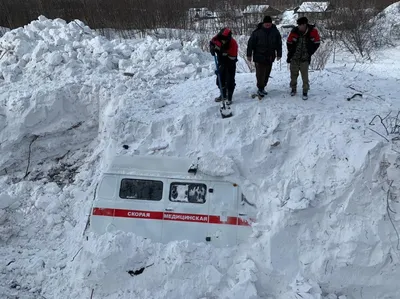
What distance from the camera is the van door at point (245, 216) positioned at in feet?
18.7

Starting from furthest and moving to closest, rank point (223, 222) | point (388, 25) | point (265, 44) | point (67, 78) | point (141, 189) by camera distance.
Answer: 1. point (388, 25)
2. point (67, 78)
3. point (265, 44)
4. point (141, 189)
5. point (223, 222)

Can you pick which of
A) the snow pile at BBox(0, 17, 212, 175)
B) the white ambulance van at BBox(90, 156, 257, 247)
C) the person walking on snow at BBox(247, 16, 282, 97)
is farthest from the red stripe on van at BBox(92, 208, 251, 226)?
the person walking on snow at BBox(247, 16, 282, 97)

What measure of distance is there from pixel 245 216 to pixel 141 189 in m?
1.77

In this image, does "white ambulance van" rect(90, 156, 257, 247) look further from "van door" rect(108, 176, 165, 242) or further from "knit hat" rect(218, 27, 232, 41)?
"knit hat" rect(218, 27, 232, 41)

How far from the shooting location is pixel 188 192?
590 centimetres

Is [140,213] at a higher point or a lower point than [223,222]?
higher

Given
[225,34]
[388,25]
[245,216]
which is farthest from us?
[388,25]

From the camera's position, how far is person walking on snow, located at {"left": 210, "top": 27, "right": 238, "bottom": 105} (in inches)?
261

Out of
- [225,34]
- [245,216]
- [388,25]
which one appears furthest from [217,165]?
[388,25]

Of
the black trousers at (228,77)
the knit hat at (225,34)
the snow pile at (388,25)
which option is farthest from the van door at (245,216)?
the snow pile at (388,25)

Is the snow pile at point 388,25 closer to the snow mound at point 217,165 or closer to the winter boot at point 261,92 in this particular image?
the winter boot at point 261,92

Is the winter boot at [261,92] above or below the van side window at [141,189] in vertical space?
above

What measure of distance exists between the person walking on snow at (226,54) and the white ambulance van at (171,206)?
202cm

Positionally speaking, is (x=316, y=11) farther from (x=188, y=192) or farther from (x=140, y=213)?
(x=140, y=213)
